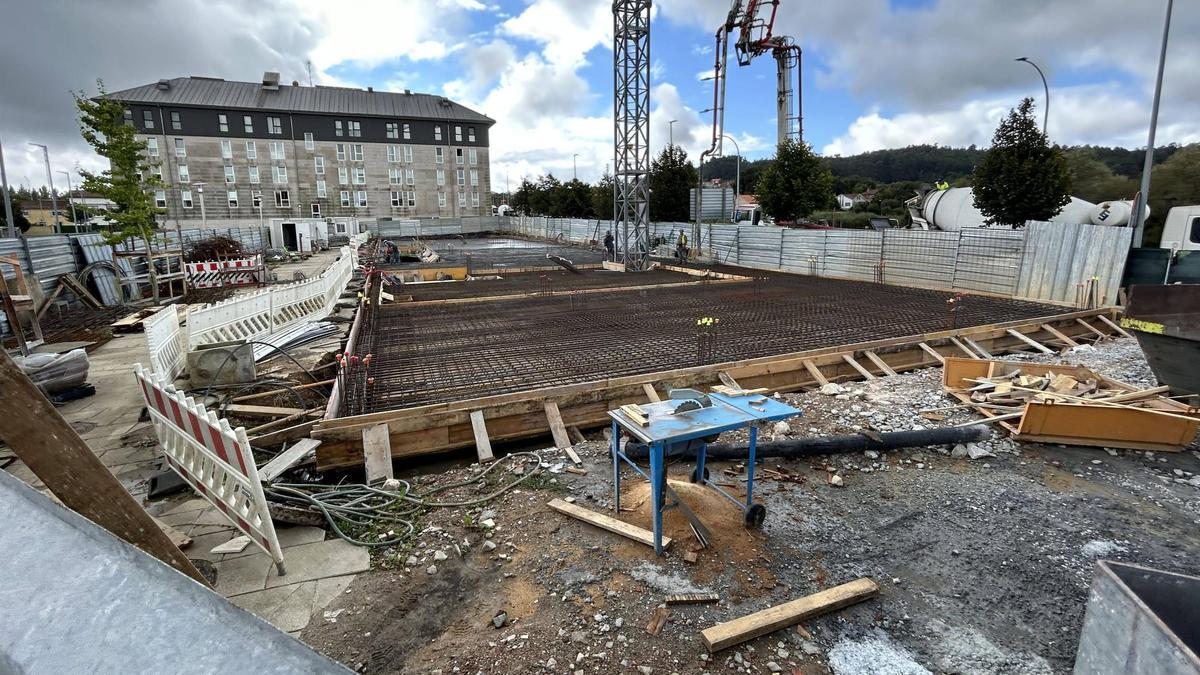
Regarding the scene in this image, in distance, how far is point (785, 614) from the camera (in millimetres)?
3189

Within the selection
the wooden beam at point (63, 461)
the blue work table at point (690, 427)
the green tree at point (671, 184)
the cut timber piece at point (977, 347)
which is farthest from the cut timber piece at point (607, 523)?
the green tree at point (671, 184)

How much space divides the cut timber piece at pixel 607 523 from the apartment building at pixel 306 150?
193 feet

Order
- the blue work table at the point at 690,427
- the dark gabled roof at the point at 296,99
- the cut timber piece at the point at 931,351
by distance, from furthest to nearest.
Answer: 1. the dark gabled roof at the point at 296,99
2. the cut timber piece at the point at 931,351
3. the blue work table at the point at 690,427

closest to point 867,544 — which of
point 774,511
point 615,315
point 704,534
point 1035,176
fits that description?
point 774,511

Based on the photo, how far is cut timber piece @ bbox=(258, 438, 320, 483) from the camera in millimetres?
4774

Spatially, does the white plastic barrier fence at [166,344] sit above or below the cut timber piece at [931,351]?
above

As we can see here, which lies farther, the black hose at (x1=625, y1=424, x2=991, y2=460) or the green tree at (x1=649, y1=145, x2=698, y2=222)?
the green tree at (x1=649, y1=145, x2=698, y2=222)

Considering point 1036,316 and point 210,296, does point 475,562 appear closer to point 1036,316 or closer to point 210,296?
point 1036,316

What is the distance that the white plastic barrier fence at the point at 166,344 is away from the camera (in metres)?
6.62

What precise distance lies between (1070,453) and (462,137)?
70.0m

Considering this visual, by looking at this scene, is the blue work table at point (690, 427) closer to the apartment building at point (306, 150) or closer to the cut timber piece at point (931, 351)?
the cut timber piece at point (931, 351)

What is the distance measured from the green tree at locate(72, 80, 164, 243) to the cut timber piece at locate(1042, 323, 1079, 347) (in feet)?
72.4

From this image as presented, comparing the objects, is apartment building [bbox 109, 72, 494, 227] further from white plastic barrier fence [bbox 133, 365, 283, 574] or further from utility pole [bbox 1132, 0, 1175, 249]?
utility pole [bbox 1132, 0, 1175, 249]

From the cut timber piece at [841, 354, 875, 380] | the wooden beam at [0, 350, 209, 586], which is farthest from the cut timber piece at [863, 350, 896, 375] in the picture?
the wooden beam at [0, 350, 209, 586]
